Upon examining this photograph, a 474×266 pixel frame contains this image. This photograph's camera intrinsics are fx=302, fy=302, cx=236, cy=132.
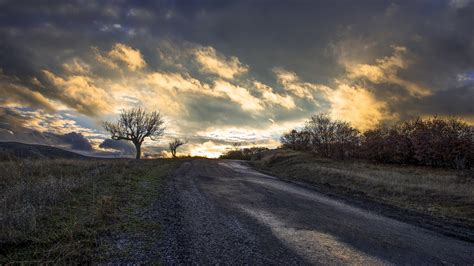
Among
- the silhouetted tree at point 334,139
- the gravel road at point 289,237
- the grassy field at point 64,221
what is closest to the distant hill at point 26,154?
the grassy field at point 64,221

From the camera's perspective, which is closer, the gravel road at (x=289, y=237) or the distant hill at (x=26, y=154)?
the gravel road at (x=289, y=237)

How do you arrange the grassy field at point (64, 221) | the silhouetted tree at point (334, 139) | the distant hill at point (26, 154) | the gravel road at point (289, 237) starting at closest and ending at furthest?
the grassy field at point (64, 221)
the gravel road at point (289, 237)
the distant hill at point (26, 154)
the silhouetted tree at point (334, 139)

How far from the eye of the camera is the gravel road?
6.28 meters

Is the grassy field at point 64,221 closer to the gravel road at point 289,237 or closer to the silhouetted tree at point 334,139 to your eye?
the gravel road at point 289,237

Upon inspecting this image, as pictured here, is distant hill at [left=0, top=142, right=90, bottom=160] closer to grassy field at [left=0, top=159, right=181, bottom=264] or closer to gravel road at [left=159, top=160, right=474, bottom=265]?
grassy field at [left=0, top=159, right=181, bottom=264]

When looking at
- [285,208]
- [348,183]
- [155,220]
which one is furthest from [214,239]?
[348,183]

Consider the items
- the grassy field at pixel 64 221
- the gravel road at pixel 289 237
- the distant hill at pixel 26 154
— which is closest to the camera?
the grassy field at pixel 64 221

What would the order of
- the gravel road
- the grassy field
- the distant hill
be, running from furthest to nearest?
1. the distant hill
2. the gravel road
3. the grassy field

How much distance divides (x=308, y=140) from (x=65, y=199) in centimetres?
7636

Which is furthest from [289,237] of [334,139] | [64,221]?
[334,139]

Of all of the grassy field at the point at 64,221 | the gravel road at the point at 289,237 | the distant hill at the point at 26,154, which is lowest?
the gravel road at the point at 289,237

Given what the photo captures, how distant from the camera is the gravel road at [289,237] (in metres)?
6.28

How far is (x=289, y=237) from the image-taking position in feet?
25.1

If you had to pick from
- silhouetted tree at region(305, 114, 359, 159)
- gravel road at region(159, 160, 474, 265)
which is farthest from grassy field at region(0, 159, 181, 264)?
silhouetted tree at region(305, 114, 359, 159)
